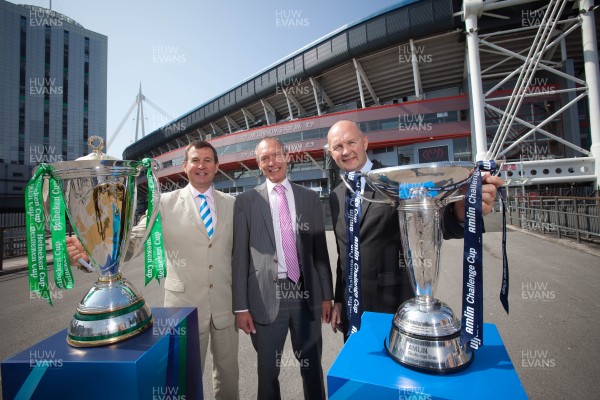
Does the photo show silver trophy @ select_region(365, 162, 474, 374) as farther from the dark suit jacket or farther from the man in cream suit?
the man in cream suit

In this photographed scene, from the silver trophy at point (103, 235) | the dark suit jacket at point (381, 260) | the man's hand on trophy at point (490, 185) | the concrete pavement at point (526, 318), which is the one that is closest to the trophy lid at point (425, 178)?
the man's hand on trophy at point (490, 185)

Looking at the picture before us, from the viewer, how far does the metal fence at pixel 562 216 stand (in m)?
6.82

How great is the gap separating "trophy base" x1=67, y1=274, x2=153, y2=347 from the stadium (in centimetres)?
1254

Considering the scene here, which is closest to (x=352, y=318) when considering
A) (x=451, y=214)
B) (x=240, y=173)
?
(x=451, y=214)

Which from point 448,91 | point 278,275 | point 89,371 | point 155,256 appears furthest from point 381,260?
point 448,91

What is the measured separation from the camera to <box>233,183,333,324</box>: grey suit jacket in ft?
5.96

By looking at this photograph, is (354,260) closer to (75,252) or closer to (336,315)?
(336,315)

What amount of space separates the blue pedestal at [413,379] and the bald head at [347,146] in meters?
1.16

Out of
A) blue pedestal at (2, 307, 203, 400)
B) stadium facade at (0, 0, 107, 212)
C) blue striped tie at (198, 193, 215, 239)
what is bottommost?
blue pedestal at (2, 307, 203, 400)

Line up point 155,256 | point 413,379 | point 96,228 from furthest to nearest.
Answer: point 155,256 < point 96,228 < point 413,379

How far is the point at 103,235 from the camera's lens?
1.03 metres

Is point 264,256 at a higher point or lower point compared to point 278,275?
higher

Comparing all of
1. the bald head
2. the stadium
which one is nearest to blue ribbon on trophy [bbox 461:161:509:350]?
the bald head

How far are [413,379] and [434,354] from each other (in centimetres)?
9
